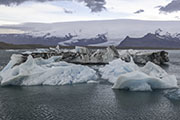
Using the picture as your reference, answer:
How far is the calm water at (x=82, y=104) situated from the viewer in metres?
9.12

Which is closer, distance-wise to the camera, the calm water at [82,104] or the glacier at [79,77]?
the calm water at [82,104]

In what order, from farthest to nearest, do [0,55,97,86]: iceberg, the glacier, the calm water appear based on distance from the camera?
1. [0,55,97,86]: iceberg
2. the glacier
3. the calm water

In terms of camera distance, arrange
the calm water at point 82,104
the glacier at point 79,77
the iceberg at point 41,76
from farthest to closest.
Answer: the iceberg at point 41,76 → the glacier at point 79,77 → the calm water at point 82,104

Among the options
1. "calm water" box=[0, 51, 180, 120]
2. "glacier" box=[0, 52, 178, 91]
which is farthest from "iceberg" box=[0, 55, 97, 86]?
"calm water" box=[0, 51, 180, 120]

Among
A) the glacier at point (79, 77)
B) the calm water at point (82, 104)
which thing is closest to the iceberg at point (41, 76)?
the glacier at point (79, 77)

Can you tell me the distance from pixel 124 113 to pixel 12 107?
4.63 m

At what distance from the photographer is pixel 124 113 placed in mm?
9453

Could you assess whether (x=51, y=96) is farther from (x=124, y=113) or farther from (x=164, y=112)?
(x=164, y=112)

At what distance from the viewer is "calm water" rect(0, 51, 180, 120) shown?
29.9 ft


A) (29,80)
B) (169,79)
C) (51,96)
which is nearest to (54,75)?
(29,80)

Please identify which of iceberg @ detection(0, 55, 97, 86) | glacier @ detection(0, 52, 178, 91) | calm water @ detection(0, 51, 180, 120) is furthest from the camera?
iceberg @ detection(0, 55, 97, 86)

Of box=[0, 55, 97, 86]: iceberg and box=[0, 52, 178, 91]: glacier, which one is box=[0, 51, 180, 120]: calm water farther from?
box=[0, 55, 97, 86]: iceberg

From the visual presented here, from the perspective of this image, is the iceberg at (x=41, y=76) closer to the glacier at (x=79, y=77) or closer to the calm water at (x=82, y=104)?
the glacier at (x=79, y=77)

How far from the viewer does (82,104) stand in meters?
10.8
